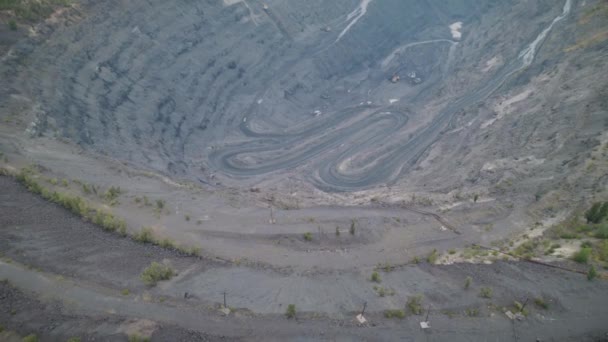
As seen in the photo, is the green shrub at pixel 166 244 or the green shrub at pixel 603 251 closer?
the green shrub at pixel 603 251

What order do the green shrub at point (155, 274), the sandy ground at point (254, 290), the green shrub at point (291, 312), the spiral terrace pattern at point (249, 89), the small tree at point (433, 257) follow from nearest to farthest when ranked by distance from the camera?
the sandy ground at point (254, 290), the green shrub at point (291, 312), the green shrub at point (155, 274), the small tree at point (433, 257), the spiral terrace pattern at point (249, 89)

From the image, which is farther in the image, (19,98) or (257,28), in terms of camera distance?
(257,28)

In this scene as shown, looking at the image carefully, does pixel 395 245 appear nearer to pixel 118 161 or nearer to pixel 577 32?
pixel 118 161

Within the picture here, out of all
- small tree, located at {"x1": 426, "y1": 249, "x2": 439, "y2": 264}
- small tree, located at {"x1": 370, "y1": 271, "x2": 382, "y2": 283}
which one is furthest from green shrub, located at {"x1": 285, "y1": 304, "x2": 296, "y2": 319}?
small tree, located at {"x1": 426, "y1": 249, "x2": 439, "y2": 264}

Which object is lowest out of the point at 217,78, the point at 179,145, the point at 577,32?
the point at 179,145

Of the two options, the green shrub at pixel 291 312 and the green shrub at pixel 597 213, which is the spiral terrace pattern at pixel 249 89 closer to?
the green shrub at pixel 597 213

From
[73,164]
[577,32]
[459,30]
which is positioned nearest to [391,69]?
[459,30]

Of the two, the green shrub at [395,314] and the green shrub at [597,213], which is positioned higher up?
the green shrub at [597,213]

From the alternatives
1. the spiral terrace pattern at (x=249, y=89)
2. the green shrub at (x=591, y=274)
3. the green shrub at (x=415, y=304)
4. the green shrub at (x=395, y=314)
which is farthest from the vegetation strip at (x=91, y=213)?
the green shrub at (x=591, y=274)
